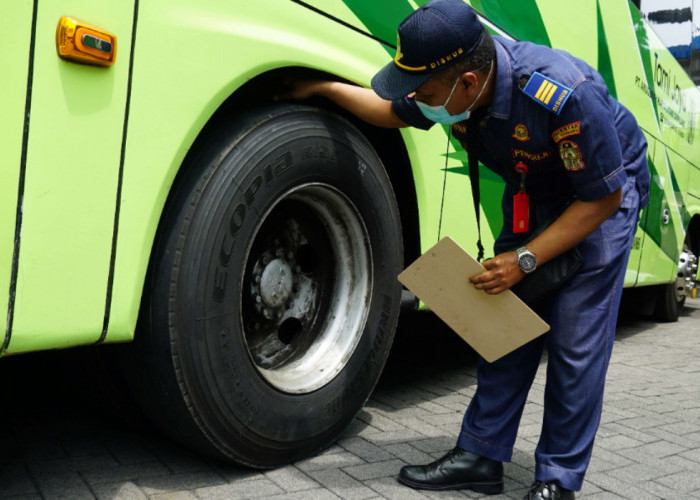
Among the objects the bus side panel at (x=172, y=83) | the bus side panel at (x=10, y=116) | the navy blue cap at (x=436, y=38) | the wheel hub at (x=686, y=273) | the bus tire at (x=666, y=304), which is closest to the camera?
the bus side panel at (x=10, y=116)

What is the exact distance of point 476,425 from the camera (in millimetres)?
2430

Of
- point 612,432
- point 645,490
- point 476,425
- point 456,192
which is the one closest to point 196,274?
point 476,425

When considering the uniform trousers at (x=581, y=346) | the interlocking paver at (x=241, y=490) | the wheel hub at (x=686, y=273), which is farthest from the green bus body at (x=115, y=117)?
the wheel hub at (x=686, y=273)

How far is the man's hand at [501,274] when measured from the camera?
84.7 inches

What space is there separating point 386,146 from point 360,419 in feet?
3.57

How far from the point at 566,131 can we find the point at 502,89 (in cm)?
22

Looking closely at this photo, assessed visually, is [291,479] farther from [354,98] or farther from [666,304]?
[666,304]

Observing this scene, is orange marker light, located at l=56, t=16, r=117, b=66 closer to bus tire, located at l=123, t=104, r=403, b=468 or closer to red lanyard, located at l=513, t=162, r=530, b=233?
bus tire, located at l=123, t=104, r=403, b=468

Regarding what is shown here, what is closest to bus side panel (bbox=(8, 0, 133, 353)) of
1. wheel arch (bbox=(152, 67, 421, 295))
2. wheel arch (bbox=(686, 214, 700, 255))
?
wheel arch (bbox=(152, 67, 421, 295))

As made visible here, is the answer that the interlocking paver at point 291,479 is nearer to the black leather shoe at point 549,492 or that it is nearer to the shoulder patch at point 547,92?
the black leather shoe at point 549,492

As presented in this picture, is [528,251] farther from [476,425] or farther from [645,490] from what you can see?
[645,490]

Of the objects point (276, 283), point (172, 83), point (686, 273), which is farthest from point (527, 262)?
point (686, 273)

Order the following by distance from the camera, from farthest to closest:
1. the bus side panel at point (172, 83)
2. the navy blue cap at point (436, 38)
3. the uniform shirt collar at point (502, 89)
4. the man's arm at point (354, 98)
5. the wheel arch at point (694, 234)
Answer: the wheel arch at point (694, 234) → the man's arm at point (354, 98) → the uniform shirt collar at point (502, 89) → the navy blue cap at point (436, 38) → the bus side panel at point (172, 83)

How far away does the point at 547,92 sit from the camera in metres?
2.03
